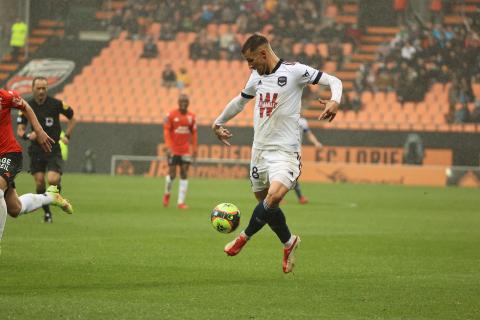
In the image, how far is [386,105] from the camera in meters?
35.0

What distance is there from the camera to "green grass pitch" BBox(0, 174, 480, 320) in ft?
24.3

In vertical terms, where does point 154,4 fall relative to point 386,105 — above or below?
above

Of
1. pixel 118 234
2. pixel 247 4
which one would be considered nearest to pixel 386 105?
pixel 247 4

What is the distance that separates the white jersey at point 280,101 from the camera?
9.20 meters

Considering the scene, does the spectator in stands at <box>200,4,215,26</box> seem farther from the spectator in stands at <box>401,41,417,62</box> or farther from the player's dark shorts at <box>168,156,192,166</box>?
the player's dark shorts at <box>168,156,192,166</box>

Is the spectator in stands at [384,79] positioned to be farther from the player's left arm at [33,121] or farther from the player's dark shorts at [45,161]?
the player's left arm at [33,121]

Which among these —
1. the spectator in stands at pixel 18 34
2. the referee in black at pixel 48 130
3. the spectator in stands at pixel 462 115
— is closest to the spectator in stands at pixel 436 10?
the spectator in stands at pixel 462 115

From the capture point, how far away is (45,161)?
15125 millimetres

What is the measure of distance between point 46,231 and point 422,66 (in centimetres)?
2387

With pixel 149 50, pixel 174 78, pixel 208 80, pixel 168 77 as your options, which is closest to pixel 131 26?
pixel 149 50

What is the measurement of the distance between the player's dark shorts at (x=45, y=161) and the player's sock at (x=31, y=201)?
3879 mm

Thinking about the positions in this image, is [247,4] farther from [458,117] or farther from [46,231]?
[46,231]

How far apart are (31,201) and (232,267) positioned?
7.64 feet

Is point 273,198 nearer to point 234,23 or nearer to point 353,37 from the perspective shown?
point 353,37
